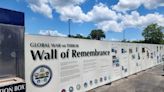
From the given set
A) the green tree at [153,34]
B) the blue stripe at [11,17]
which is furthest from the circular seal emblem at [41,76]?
the green tree at [153,34]

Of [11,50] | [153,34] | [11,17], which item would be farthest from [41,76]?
[153,34]

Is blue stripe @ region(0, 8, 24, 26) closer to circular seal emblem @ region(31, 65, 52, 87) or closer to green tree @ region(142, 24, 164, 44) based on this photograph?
circular seal emblem @ region(31, 65, 52, 87)

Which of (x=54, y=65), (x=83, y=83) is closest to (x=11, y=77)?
(x=54, y=65)

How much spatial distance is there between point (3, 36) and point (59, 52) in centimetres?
266

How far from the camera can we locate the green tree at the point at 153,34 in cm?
6329

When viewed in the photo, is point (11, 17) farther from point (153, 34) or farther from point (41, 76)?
point (153, 34)

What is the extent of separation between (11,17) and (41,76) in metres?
2.36

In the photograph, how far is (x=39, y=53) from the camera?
274 inches

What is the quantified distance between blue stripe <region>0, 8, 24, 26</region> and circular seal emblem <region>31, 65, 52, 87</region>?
5.89 ft

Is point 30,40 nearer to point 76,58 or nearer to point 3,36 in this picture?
point 3,36

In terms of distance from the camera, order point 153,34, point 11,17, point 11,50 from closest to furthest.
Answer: point 11,17
point 11,50
point 153,34

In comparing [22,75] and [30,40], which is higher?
[30,40]

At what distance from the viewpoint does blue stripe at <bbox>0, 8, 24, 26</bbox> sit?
527 centimetres

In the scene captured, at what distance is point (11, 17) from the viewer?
543 centimetres
